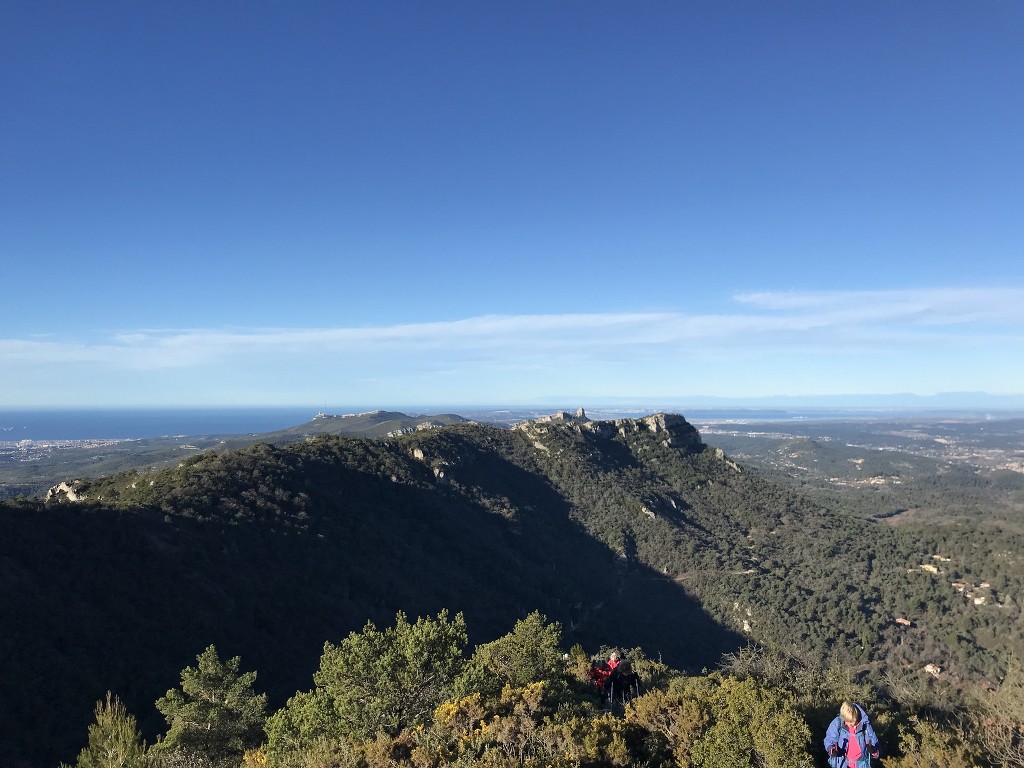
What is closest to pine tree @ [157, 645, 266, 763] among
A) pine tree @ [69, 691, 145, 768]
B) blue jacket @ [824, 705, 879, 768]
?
pine tree @ [69, 691, 145, 768]

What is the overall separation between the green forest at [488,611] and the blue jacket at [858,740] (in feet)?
1.84

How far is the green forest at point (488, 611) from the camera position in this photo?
11320 mm

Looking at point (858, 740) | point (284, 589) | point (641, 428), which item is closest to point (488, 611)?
point (284, 589)

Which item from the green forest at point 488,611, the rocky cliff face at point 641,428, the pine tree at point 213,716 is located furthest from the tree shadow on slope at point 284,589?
the rocky cliff face at point 641,428

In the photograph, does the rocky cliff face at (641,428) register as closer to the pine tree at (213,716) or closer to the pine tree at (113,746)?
the pine tree at (213,716)

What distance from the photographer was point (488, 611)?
46.2 metres

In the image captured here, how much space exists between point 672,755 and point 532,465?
76.1 metres

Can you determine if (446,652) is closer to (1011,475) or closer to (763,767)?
(763,767)

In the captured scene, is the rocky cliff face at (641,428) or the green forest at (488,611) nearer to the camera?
the green forest at (488,611)

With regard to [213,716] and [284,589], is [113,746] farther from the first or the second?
[284,589]

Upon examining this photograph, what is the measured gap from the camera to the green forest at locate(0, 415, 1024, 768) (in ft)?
37.1

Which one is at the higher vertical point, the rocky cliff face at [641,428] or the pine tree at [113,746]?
the rocky cliff face at [641,428]

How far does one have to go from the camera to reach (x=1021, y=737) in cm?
1005

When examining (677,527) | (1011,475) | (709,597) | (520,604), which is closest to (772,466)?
(1011,475)
